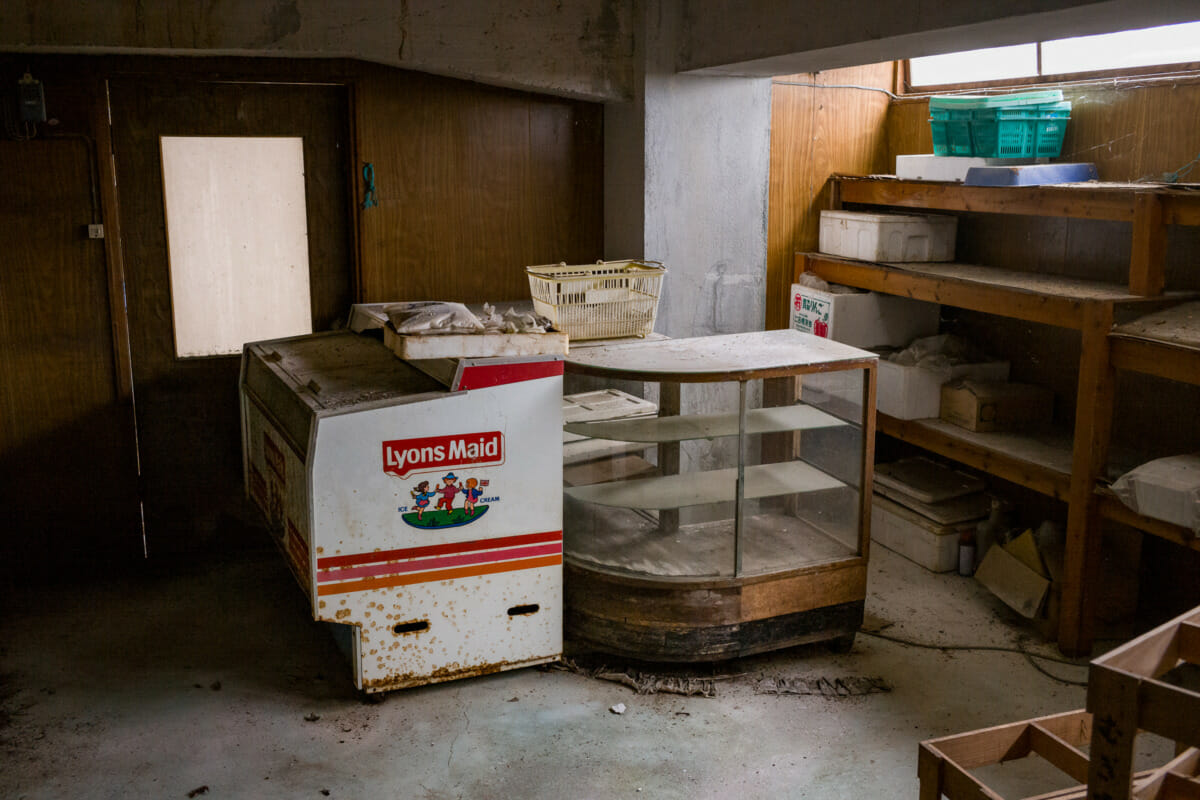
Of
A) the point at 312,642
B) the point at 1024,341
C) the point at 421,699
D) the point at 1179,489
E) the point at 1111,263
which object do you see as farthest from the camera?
the point at 1024,341

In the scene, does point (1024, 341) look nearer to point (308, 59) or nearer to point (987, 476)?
point (987, 476)

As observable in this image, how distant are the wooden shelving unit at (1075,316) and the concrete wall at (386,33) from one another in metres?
1.77

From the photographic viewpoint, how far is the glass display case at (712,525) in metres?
4.04

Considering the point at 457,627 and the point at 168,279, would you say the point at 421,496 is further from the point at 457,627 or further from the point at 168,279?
the point at 168,279

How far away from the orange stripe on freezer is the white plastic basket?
0.99 metres

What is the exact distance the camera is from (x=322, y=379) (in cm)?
412

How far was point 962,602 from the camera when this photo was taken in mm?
4926

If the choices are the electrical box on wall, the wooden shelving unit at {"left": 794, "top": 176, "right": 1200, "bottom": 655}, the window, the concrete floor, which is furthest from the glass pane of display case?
the electrical box on wall

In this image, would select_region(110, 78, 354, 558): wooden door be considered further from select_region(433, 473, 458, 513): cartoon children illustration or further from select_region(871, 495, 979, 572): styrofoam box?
select_region(871, 495, 979, 572): styrofoam box

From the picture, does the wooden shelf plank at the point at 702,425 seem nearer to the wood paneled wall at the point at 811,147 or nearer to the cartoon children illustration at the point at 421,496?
the cartoon children illustration at the point at 421,496

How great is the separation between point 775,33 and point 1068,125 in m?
1.59

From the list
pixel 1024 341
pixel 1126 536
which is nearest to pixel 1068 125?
pixel 1024 341

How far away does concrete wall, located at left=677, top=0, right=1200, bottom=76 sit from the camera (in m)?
3.34

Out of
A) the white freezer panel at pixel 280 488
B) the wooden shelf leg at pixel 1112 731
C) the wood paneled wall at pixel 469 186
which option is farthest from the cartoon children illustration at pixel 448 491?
the wooden shelf leg at pixel 1112 731
